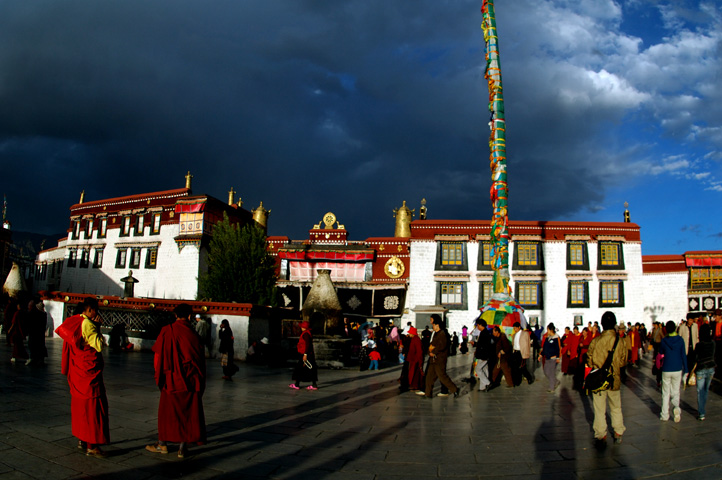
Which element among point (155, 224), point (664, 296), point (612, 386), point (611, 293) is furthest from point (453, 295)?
point (612, 386)

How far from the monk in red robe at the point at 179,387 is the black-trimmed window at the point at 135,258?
1430 inches

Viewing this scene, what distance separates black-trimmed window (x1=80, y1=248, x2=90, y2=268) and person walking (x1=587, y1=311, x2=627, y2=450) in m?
43.4

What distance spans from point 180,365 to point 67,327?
51.7 inches

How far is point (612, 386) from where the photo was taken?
6238mm

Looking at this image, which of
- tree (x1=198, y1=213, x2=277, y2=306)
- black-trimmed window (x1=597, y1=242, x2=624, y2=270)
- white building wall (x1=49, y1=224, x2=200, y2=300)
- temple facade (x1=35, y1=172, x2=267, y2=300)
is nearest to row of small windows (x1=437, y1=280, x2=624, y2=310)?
black-trimmed window (x1=597, y1=242, x2=624, y2=270)

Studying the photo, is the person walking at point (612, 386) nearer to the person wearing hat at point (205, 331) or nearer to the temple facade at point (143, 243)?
the person wearing hat at point (205, 331)

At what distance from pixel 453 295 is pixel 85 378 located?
28910 millimetres

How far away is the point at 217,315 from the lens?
1688cm

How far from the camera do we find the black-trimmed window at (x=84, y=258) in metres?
41.2

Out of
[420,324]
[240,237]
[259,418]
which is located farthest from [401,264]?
[259,418]

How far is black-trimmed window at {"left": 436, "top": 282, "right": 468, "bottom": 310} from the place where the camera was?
106 feet

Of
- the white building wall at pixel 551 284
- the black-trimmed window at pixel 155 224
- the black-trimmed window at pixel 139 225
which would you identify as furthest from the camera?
the black-trimmed window at pixel 139 225

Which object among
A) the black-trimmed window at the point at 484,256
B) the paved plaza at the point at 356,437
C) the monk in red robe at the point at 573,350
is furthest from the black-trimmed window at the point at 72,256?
the monk in red robe at the point at 573,350

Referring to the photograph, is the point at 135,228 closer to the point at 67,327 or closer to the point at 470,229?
the point at 470,229
